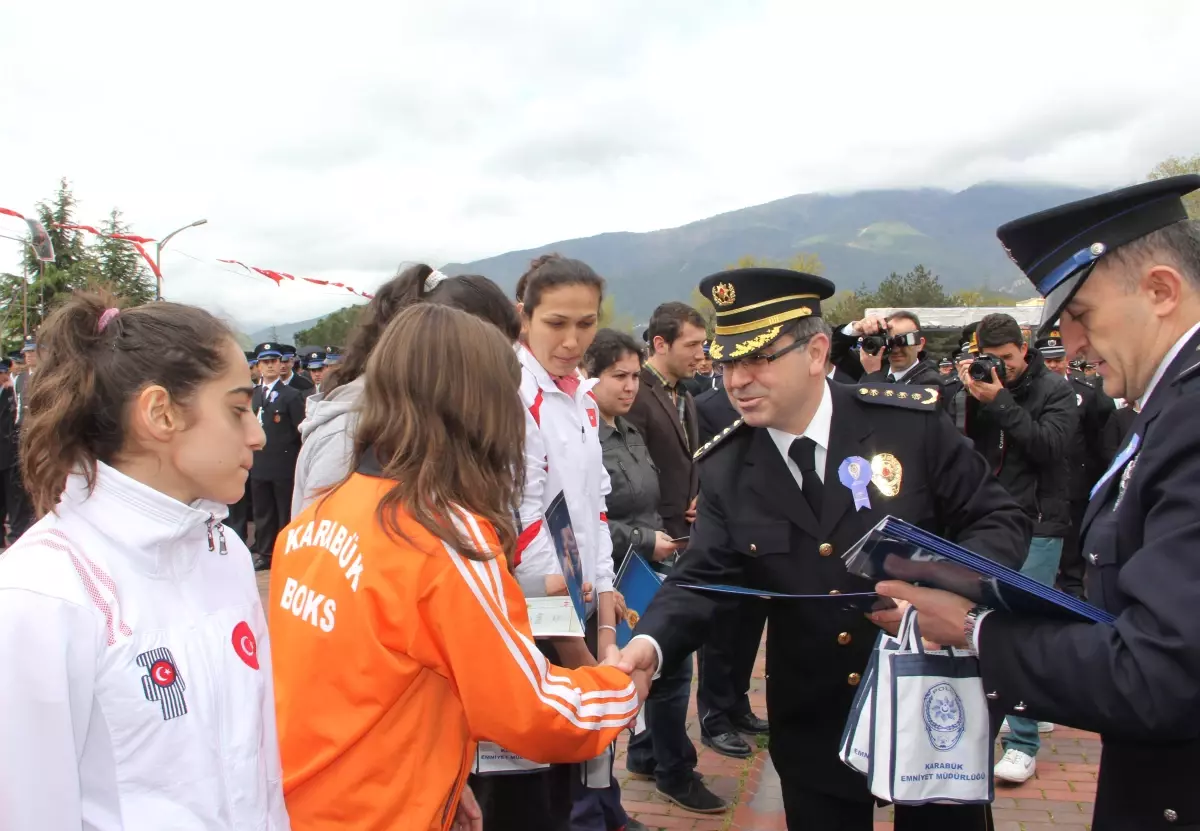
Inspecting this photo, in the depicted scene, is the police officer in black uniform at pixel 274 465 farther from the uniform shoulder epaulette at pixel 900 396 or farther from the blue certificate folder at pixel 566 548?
the uniform shoulder epaulette at pixel 900 396

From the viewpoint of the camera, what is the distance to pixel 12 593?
51.5 inches

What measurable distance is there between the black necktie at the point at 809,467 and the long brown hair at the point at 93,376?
1699mm

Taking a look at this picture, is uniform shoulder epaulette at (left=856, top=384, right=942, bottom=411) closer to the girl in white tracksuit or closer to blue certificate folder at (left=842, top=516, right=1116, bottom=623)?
blue certificate folder at (left=842, top=516, right=1116, bottom=623)

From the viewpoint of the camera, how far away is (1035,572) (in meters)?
5.04

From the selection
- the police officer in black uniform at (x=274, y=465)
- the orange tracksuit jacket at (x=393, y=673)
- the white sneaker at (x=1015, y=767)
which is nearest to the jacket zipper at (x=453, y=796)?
the orange tracksuit jacket at (x=393, y=673)

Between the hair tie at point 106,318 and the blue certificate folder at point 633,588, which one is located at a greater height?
the hair tie at point 106,318

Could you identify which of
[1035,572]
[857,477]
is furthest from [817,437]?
[1035,572]

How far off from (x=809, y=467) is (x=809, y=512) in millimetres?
152

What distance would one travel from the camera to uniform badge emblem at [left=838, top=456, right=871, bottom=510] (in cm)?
254

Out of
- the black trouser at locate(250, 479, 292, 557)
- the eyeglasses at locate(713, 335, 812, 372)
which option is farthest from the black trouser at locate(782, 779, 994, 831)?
the black trouser at locate(250, 479, 292, 557)

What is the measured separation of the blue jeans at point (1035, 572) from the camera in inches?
177

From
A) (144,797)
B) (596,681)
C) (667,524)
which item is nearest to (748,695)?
(667,524)

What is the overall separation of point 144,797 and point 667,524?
3749mm

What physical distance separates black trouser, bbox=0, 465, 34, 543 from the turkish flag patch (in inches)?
424
